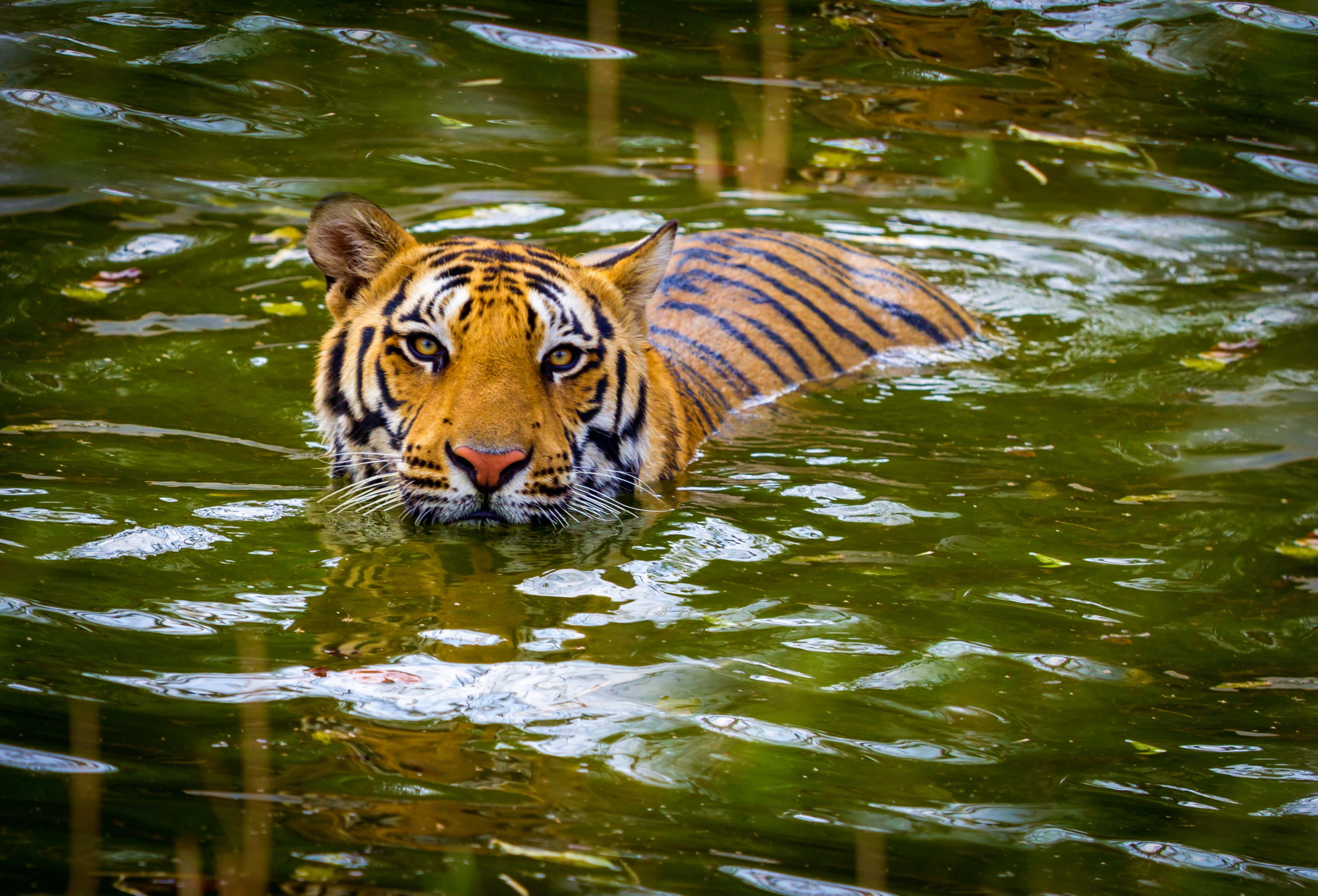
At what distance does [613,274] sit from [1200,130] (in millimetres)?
5529

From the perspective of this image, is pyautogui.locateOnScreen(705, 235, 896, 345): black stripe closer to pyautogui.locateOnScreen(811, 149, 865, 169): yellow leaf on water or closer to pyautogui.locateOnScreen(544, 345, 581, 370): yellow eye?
pyautogui.locateOnScreen(544, 345, 581, 370): yellow eye

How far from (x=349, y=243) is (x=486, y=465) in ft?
3.23

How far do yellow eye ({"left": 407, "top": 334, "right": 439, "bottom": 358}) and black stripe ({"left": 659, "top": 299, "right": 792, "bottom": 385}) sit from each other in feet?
5.80

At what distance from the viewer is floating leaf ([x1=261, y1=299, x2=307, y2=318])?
595 cm

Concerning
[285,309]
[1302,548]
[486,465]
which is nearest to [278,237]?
[285,309]

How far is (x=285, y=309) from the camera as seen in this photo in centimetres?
601

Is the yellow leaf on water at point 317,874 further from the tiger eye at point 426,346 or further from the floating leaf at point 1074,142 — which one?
the floating leaf at point 1074,142

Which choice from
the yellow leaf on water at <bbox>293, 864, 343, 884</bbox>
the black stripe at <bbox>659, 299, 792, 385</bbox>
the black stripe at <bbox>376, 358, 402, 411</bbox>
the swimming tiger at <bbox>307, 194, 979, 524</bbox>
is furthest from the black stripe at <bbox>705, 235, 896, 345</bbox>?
the yellow leaf on water at <bbox>293, 864, 343, 884</bbox>

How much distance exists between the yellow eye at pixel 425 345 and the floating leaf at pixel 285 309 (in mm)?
2279

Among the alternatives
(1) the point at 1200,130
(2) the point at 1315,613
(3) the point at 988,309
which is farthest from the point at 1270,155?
(2) the point at 1315,613

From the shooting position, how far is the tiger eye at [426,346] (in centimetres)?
381

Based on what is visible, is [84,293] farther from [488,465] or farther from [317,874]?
[317,874]

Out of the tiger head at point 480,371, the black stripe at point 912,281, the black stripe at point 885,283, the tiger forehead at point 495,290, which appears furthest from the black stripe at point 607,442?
the black stripe at point 912,281

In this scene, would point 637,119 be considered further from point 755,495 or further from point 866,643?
point 866,643
